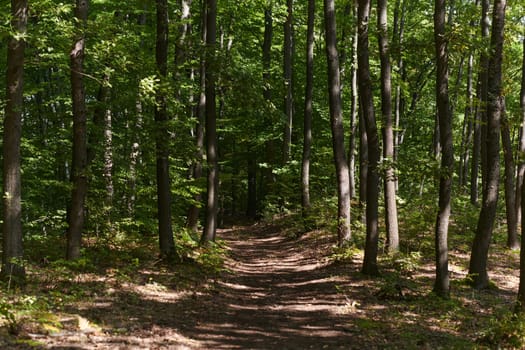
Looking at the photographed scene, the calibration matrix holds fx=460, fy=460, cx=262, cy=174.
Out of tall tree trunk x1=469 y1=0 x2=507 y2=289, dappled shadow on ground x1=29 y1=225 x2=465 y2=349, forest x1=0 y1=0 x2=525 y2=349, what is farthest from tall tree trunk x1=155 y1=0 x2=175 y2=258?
tall tree trunk x1=469 y1=0 x2=507 y2=289

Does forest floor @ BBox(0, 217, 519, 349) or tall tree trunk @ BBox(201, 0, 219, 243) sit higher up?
tall tree trunk @ BBox(201, 0, 219, 243)

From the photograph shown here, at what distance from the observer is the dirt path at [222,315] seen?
21.3 feet

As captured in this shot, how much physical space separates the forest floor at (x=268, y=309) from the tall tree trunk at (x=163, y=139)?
82cm

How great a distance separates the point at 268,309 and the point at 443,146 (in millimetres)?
4793

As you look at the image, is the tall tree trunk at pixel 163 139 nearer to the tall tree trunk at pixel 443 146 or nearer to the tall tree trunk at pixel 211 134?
the tall tree trunk at pixel 211 134

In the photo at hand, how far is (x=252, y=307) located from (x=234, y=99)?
529cm

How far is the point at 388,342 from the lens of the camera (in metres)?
6.88

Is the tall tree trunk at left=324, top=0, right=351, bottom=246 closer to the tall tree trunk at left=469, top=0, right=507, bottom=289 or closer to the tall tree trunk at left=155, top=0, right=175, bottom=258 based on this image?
the tall tree trunk at left=469, top=0, right=507, bottom=289

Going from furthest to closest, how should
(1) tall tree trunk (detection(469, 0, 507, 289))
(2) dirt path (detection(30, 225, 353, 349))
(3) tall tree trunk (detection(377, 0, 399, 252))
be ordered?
(3) tall tree trunk (detection(377, 0, 399, 252))
(1) tall tree trunk (detection(469, 0, 507, 289))
(2) dirt path (detection(30, 225, 353, 349))

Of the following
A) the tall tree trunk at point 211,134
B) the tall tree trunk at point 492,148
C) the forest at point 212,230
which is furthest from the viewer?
the tall tree trunk at point 211,134

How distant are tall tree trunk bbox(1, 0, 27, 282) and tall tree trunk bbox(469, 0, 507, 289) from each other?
9095 millimetres

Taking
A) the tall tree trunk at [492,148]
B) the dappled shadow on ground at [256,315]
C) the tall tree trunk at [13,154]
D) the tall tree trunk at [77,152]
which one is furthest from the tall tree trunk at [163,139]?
the tall tree trunk at [492,148]

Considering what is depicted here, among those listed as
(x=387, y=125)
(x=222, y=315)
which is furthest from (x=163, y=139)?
(x=387, y=125)

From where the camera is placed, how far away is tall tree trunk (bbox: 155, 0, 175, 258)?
36.0ft
